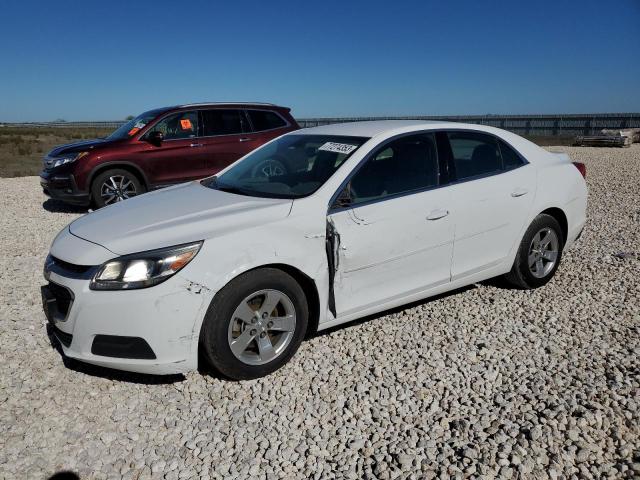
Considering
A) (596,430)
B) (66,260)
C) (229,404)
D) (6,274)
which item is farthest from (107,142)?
(596,430)

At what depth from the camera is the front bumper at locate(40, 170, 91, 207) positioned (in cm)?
829

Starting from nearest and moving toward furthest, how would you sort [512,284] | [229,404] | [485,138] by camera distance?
[229,404]
[485,138]
[512,284]

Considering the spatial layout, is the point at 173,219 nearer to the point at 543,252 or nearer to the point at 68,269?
the point at 68,269

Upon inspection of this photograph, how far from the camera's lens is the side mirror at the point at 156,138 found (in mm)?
8422

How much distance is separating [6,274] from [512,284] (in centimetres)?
522

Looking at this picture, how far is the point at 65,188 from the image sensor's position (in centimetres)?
840

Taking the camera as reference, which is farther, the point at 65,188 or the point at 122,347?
the point at 65,188

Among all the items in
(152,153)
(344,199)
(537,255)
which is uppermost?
(344,199)

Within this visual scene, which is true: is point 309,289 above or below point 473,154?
below

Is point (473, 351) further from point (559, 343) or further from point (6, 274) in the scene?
point (6, 274)

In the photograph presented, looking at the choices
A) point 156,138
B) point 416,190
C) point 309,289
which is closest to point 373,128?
point 416,190

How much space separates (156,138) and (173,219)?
5.64 meters

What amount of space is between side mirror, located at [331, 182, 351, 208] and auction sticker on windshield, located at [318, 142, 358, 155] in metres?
0.35

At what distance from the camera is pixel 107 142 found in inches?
336
